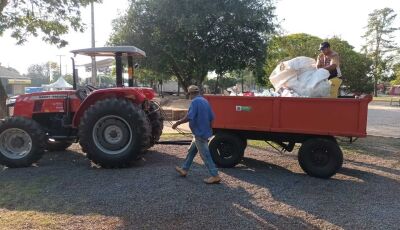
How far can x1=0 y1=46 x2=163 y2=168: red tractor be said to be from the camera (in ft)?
26.5

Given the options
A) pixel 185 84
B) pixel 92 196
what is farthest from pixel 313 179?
pixel 185 84

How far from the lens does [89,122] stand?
8.08 m

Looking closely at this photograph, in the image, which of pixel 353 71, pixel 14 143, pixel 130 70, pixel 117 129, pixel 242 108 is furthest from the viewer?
pixel 353 71

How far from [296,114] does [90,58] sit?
15.2 ft

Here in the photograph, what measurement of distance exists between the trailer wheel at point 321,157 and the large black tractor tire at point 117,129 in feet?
9.34

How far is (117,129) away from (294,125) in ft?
10.6

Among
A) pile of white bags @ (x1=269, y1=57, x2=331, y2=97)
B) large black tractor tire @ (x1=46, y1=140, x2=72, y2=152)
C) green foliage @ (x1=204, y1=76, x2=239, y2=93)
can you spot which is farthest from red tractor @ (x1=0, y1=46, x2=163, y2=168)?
green foliage @ (x1=204, y1=76, x2=239, y2=93)

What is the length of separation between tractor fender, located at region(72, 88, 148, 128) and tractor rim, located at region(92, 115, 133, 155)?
499 mm

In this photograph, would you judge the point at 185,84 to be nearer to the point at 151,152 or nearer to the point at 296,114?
the point at 151,152

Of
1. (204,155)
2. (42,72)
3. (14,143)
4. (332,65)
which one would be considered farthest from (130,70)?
(42,72)

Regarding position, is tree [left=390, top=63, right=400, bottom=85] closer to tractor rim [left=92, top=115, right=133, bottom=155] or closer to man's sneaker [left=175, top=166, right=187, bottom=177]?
tractor rim [left=92, top=115, right=133, bottom=155]

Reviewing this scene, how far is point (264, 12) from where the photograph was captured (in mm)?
23141

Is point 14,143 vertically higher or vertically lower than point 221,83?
lower

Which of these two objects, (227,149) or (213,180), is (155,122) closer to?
(227,149)
